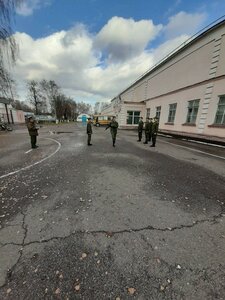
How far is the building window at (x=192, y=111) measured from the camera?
13.9 m

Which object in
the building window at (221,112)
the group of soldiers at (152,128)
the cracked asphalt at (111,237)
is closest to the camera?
the cracked asphalt at (111,237)

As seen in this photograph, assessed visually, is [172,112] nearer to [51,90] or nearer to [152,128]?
[152,128]

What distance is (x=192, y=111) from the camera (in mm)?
14383

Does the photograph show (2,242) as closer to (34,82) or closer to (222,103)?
(222,103)

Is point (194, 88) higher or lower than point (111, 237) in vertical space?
higher

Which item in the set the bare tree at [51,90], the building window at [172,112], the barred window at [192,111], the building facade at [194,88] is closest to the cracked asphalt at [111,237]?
the building facade at [194,88]

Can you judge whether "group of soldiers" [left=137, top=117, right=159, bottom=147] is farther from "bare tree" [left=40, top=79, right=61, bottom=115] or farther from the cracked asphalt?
Answer: "bare tree" [left=40, top=79, right=61, bottom=115]

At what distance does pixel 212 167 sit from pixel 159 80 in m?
Result: 18.1

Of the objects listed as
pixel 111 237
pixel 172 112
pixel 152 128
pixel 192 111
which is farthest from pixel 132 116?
pixel 111 237

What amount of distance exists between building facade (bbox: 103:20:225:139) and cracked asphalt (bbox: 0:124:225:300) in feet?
31.5

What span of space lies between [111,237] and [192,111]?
1519cm

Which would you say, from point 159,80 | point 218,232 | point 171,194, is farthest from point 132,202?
point 159,80

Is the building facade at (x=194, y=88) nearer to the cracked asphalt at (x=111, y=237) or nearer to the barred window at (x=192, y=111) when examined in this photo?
the barred window at (x=192, y=111)

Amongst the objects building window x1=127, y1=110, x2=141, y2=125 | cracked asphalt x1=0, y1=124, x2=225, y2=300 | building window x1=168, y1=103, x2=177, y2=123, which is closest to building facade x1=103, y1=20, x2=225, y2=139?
building window x1=168, y1=103, x2=177, y2=123
